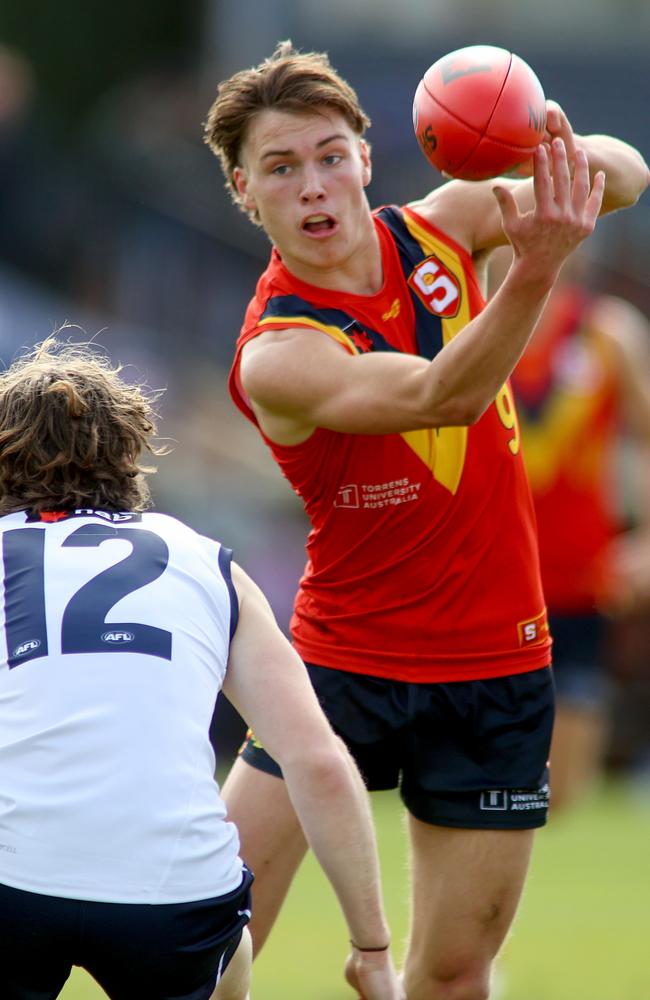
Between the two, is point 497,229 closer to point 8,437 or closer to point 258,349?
point 258,349

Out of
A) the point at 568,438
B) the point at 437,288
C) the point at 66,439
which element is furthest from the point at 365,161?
the point at 568,438

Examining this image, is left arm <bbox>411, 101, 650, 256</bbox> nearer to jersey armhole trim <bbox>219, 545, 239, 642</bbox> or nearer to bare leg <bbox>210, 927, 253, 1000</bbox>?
jersey armhole trim <bbox>219, 545, 239, 642</bbox>

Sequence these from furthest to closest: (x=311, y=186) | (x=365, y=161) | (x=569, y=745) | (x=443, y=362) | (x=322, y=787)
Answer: (x=569, y=745) → (x=365, y=161) → (x=311, y=186) → (x=443, y=362) → (x=322, y=787)

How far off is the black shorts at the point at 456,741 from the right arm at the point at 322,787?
3.24 feet

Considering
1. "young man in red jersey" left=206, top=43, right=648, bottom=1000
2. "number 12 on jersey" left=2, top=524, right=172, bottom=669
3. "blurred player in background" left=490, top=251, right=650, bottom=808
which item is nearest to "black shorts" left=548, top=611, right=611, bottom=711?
"blurred player in background" left=490, top=251, right=650, bottom=808

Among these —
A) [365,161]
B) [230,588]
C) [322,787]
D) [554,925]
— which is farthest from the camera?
[554,925]

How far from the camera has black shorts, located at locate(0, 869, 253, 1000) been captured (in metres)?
3.24

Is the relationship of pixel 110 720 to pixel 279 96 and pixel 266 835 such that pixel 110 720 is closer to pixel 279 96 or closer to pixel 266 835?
pixel 266 835

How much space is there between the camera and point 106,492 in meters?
3.64

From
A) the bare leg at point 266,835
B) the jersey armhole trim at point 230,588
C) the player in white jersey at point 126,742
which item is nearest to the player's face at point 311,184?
the player in white jersey at point 126,742

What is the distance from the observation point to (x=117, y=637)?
3.33 metres

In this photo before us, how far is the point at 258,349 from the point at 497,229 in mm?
762

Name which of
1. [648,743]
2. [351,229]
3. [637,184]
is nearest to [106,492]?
[351,229]

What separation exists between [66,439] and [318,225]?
1169 millimetres
